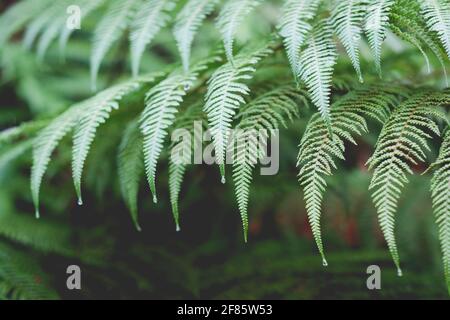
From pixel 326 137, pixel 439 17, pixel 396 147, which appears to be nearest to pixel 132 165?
pixel 326 137

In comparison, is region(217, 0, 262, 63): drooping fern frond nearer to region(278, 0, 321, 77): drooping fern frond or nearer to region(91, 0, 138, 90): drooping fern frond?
region(278, 0, 321, 77): drooping fern frond

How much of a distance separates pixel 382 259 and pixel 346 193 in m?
0.28

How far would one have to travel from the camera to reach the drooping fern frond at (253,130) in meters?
0.82

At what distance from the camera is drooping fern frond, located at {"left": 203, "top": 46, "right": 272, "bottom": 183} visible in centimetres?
83

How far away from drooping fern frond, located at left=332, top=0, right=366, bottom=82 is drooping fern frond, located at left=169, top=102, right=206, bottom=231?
32 centimetres

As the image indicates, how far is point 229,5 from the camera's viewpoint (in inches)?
40.4

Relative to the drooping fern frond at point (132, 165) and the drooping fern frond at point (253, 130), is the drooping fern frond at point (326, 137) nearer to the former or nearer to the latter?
the drooping fern frond at point (253, 130)

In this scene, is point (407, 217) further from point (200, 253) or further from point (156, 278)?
point (156, 278)

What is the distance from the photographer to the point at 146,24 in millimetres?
1114

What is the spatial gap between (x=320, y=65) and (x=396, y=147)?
19 centimetres

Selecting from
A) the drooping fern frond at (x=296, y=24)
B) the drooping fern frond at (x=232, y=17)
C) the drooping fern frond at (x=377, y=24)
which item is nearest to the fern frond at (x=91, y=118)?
the drooping fern frond at (x=232, y=17)

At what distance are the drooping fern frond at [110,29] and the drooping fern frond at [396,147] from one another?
67cm

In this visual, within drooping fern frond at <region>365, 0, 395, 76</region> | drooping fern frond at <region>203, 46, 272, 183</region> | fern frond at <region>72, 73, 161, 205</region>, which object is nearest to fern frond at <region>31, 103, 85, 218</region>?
fern frond at <region>72, 73, 161, 205</region>
